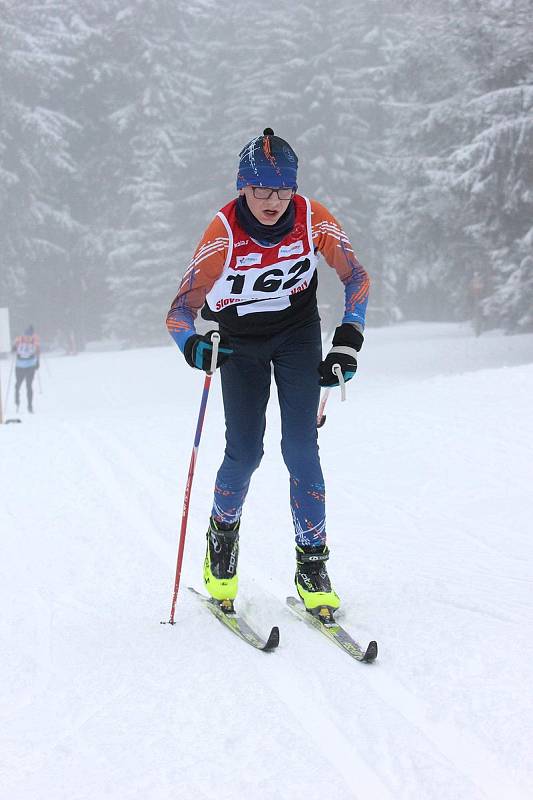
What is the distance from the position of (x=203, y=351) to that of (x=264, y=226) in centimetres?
67

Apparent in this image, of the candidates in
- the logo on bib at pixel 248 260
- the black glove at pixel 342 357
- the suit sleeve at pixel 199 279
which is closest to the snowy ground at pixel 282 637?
the black glove at pixel 342 357

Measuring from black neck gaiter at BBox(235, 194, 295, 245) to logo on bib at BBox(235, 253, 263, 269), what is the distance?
0.23ft

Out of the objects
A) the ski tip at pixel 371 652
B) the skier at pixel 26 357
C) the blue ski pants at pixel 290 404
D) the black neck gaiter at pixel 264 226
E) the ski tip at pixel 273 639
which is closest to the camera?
the ski tip at pixel 371 652

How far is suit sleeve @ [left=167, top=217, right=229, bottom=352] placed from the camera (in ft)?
12.9

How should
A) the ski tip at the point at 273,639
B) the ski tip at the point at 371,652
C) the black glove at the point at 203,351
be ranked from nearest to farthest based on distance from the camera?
the ski tip at the point at 371,652 → the ski tip at the point at 273,639 → the black glove at the point at 203,351

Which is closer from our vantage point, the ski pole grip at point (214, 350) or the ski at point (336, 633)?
the ski at point (336, 633)

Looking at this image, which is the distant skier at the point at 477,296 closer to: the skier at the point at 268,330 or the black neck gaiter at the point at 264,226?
the skier at the point at 268,330

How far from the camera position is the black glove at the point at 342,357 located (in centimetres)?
403

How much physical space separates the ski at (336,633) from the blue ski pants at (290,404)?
0.37m

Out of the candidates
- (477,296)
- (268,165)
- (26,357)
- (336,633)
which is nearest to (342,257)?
(268,165)

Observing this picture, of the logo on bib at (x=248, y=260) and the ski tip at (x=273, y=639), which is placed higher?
the logo on bib at (x=248, y=260)

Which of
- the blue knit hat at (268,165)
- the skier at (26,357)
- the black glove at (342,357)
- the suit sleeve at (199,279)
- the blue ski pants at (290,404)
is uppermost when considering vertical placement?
the blue knit hat at (268,165)

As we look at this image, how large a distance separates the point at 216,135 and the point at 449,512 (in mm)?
33790

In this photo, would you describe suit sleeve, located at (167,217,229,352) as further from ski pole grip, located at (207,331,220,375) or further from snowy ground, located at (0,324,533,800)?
snowy ground, located at (0,324,533,800)
